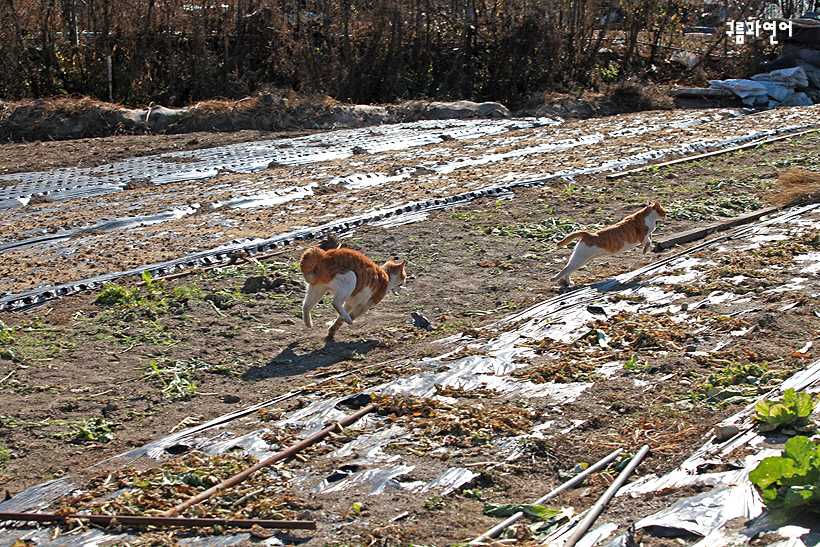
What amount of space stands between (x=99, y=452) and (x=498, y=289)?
4.34m

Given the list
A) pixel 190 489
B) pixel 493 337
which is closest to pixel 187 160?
pixel 493 337

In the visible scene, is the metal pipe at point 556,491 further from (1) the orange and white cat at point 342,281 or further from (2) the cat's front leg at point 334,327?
(2) the cat's front leg at point 334,327

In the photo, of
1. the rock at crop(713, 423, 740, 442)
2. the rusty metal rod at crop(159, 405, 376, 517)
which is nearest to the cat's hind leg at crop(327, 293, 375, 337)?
the rusty metal rod at crop(159, 405, 376, 517)

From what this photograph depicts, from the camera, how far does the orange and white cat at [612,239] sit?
7234 mm

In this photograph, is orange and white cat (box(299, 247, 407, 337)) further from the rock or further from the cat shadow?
the rock

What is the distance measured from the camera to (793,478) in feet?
9.43

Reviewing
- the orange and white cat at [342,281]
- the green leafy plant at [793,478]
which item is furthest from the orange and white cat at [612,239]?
the green leafy plant at [793,478]

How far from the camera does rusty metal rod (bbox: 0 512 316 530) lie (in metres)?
3.28

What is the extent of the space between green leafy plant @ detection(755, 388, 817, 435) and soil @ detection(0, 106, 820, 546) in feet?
1.32

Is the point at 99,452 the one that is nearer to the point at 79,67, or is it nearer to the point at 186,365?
the point at 186,365

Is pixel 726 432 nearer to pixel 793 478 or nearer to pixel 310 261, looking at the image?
pixel 793 478

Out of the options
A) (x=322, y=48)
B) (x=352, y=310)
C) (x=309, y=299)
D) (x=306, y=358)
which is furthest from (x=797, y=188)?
(x=322, y=48)

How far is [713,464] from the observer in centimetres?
347

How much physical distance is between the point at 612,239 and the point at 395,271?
7.72 ft
